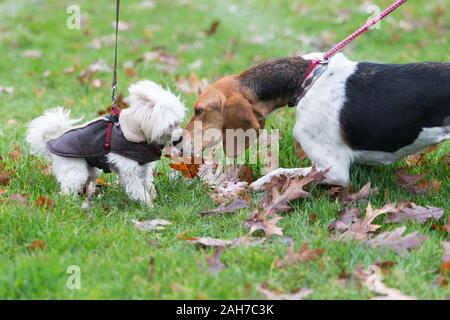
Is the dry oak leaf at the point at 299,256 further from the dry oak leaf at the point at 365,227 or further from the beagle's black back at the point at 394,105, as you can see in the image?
the beagle's black back at the point at 394,105

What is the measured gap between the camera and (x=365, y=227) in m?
4.38

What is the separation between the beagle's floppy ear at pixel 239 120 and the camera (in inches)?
203

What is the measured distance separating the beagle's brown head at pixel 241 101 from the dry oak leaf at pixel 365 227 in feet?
3.90

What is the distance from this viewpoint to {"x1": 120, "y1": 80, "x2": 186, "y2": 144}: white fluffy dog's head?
4816 mm

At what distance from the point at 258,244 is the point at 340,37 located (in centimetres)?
811

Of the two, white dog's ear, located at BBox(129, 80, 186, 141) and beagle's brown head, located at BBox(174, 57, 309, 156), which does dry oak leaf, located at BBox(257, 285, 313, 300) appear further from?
beagle's brown head, located at BBox(174, 57, 309, 156)

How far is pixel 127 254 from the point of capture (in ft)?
13.3

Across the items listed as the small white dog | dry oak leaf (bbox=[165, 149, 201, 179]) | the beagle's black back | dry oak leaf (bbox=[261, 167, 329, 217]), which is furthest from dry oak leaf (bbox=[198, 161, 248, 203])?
the beagle's black back

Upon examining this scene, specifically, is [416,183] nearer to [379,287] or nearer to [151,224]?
[379,287]

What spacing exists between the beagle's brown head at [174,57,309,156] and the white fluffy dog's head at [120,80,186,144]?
→ 24 cm

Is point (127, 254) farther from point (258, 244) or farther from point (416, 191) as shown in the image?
point (416, 191)

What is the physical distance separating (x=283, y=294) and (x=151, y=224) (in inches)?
51.1

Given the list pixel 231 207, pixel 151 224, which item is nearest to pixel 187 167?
pixel 231 207

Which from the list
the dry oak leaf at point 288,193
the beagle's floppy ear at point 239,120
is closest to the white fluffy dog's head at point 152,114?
the beagle's floppy ear at point 239,120
